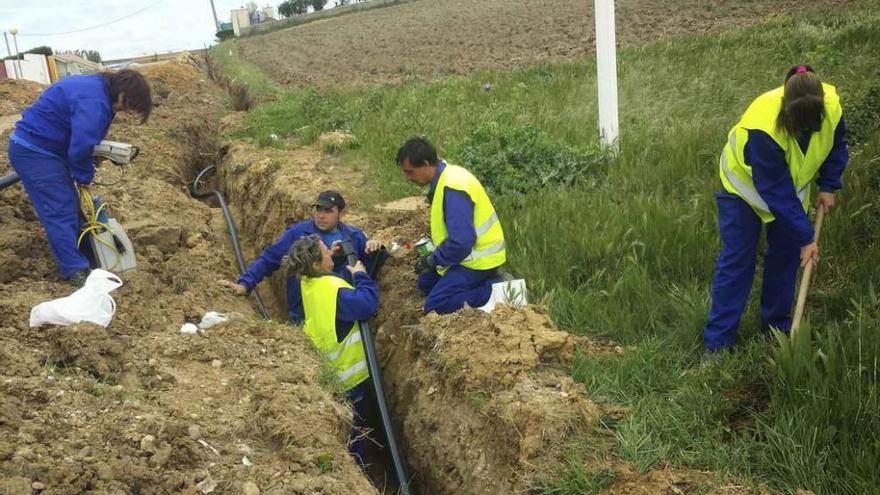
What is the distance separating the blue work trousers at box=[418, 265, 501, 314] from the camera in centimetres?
472

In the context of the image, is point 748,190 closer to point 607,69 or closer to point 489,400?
point 489,400

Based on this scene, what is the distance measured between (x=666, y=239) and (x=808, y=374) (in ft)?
5.46

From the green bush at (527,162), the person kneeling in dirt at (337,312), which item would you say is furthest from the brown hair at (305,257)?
the green bush at (527,162)

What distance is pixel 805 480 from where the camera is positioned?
8.64 feet

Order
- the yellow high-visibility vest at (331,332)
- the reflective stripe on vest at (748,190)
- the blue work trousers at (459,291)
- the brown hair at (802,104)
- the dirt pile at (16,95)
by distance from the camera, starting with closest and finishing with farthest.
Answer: the brown hair at (802,104), the reflective stripe on vest at (748,190), the yellow high-visibility vest at (331,332), the blue work trousers at (459,291), the dirt pile at (16,95)

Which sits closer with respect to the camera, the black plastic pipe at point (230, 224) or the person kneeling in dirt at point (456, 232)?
the person kneeling in dirt at point (456, 232)

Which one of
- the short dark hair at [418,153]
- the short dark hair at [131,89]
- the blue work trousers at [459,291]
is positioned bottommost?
the blue work trousers at [459,291]

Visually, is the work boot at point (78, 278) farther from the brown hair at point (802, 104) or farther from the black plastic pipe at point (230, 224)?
the brown hair at point (802, 104)

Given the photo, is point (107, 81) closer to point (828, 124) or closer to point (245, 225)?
point (245, 225)

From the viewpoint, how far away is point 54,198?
4.98 meters

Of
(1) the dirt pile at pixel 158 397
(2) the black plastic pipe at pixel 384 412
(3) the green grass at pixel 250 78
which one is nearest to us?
(1) the dirt pile at pixel 158 397

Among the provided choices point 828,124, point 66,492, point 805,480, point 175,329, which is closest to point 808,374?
point 805,480

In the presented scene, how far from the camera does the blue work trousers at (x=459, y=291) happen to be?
4717mm

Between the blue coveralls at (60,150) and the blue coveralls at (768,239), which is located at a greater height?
the blue coveralls at (60,150)
